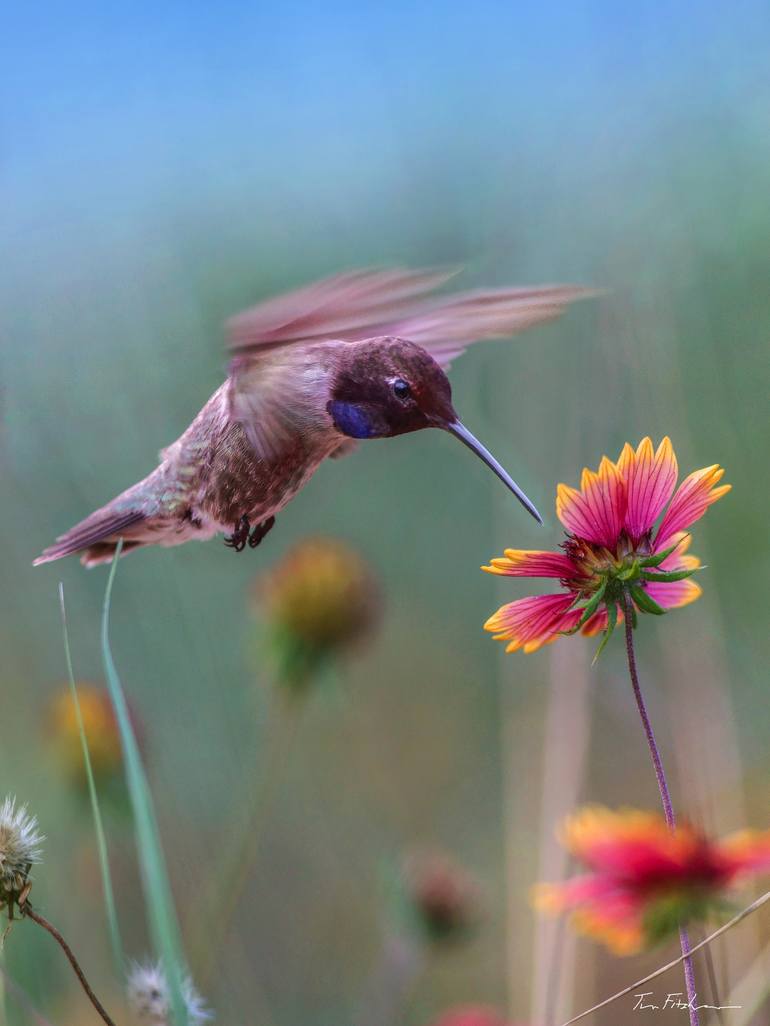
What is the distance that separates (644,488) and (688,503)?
26 mm

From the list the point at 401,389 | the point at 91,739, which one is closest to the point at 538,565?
the point at 401,389

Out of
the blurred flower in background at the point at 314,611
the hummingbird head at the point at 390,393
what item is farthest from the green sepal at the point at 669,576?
the blurred flower in background at the point at 314,611

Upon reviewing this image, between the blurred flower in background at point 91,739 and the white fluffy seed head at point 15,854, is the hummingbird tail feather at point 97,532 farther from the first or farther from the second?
the blurred flower in background at point 91,739

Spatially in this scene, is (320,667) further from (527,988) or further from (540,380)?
(540,380)

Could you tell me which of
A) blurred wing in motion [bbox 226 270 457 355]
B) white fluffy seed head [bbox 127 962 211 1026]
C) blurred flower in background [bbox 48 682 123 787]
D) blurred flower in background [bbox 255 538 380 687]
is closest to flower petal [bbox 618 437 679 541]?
blurred wing in motion [bbox 226 270 457 355]

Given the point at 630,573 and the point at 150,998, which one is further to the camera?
the point at 150,998

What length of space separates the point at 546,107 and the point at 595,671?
2.66 feet

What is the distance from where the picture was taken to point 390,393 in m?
0.68

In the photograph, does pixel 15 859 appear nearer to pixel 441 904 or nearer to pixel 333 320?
pixel 333 320

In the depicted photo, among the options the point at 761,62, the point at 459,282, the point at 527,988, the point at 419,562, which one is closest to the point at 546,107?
the point at 761,62

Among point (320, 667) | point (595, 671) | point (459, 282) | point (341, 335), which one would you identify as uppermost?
point (459, 282)

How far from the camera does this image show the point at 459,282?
1247mm

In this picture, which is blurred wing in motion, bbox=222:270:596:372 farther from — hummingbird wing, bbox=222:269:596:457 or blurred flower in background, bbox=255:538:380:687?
blurred flower in background, bbox=255:538:380:687

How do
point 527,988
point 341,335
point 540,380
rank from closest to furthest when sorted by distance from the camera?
1. point 341,335
2. point 527,988
3. point 540,380
